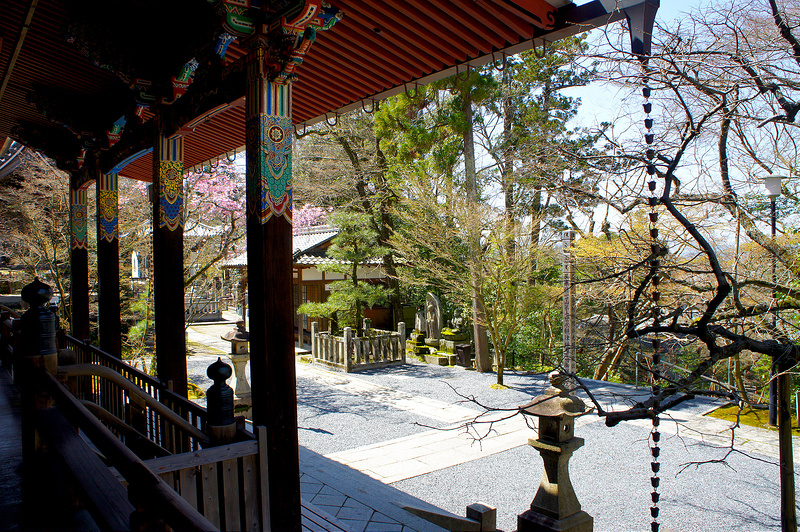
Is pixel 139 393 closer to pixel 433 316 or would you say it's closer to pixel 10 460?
pixel 10 460

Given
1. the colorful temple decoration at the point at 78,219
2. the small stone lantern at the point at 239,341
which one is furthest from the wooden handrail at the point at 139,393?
the small stone lantern at the point at 239,341

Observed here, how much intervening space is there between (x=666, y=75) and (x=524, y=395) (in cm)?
799

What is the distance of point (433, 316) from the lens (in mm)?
14516

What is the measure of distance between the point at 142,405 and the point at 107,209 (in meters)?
2.94

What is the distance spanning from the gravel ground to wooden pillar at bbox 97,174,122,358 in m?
2.80

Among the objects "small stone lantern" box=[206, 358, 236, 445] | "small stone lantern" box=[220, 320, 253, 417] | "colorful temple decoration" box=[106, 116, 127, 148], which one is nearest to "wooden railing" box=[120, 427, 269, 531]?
"small stone lantern" box=[206, 358, 236, 445]

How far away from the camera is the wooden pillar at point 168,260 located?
3920 mm

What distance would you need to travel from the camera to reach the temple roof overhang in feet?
9.63

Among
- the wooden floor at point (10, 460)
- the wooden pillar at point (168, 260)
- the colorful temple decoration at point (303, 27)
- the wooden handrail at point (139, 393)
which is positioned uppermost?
the colorful temple decoration at point (303, 27)

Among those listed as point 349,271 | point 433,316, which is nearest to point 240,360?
point 349,271

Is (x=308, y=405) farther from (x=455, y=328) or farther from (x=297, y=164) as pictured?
(x=297, y=164)

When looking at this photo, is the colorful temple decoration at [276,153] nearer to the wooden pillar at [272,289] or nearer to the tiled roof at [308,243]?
the wooden pillar at [272,289]

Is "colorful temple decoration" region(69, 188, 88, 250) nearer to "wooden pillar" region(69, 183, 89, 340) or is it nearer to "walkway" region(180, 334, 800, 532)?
"wooden pillar" region(69, 183, 89, 340)

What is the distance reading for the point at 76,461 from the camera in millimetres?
1408
